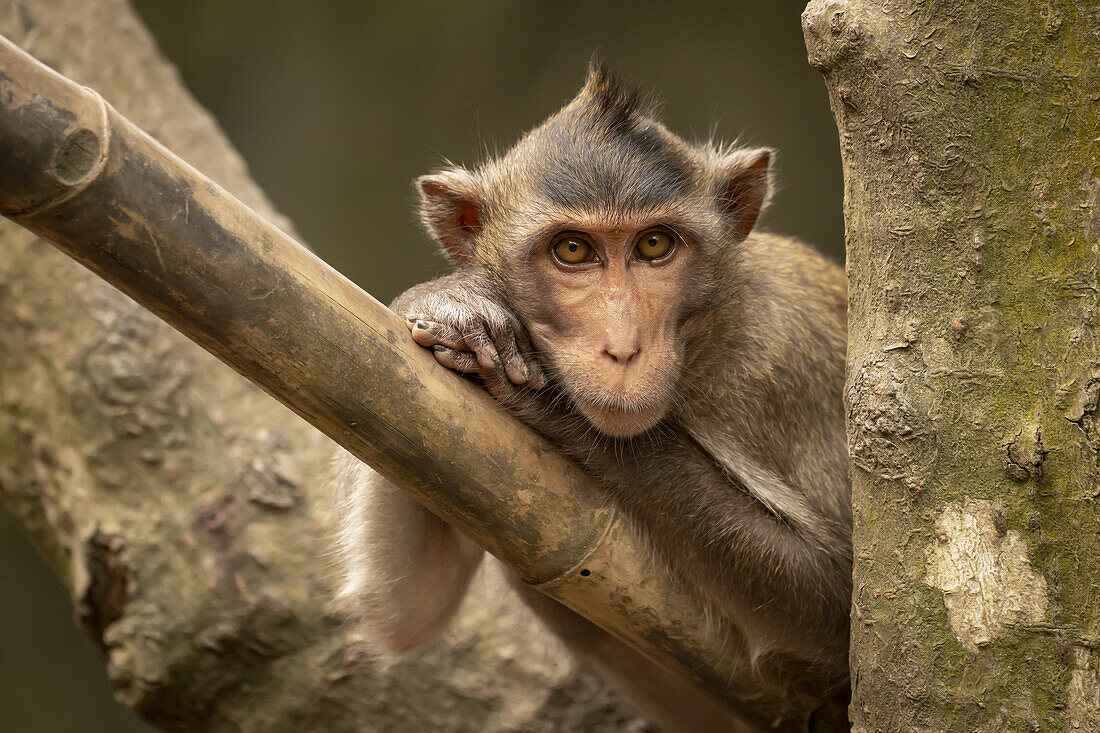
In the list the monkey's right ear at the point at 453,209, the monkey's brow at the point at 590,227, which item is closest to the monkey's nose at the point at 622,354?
the monkey's brow at the point at 590,227

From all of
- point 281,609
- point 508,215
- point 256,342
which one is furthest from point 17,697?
point 256,342

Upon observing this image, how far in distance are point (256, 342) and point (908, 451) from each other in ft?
4.73

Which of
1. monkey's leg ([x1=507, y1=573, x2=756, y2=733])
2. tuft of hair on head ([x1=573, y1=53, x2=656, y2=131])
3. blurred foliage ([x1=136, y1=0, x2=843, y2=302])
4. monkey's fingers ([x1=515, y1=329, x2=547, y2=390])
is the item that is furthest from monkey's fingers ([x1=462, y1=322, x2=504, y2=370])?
blurred foliage ([x1=136, y1=0, x2=843, y2=302])

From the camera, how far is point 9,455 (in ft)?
15.3

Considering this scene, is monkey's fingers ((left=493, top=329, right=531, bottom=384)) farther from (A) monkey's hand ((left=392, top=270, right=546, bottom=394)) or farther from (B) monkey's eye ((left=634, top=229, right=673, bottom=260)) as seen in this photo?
(B) monkey's eye ((left=634, top=229, right=673, bottom=260))

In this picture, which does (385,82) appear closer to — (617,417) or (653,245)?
(653,245)

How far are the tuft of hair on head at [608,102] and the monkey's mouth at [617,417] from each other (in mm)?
1022

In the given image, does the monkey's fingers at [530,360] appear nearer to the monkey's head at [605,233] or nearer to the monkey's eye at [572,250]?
the monkey's head at [605,233]

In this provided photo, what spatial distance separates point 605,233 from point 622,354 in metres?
0.47

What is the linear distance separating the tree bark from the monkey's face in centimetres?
68

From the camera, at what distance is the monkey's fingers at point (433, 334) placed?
2.63 m

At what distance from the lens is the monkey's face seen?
2.99 m

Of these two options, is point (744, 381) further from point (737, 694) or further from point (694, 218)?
point (737, 694)

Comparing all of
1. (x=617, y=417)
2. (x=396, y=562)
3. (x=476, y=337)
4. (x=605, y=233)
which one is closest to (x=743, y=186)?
(x=605, y=233)
